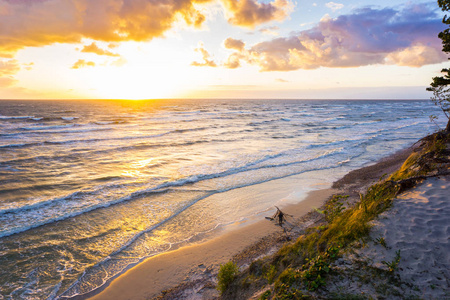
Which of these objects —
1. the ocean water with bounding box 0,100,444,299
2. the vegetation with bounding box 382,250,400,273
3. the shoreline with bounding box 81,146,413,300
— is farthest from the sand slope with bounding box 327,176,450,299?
the ocean water with bounding box 0,100,444,299

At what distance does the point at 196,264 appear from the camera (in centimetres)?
775

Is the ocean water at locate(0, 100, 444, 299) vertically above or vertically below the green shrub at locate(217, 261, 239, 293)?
below

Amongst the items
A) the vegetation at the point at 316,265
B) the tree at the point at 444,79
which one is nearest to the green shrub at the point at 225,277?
the vegetation at the point at 316,265

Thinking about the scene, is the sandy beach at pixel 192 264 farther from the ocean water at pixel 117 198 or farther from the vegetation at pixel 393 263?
the vegetation at pixel 393 263

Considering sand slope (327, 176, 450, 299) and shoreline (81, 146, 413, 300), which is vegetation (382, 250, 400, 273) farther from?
shoreline (81, 146, 413, 300)

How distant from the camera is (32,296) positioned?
6.64 metres

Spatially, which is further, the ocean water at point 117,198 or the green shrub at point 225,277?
the ocean water at point 117,198

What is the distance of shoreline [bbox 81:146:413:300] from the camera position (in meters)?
6.69

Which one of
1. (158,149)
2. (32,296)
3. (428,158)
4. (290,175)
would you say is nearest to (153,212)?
(32,296)

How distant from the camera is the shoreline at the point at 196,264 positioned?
669cm

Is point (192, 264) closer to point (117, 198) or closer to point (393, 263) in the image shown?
point (393, 263)

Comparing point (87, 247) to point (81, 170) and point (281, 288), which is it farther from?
point (81, 170)

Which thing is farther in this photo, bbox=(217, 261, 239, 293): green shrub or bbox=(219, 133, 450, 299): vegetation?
bbox=(217, 261, 239, 293): green shrub

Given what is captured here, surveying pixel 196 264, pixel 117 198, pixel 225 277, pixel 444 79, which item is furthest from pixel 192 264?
pixel 444 79
